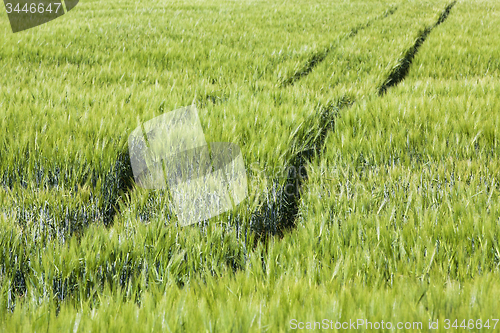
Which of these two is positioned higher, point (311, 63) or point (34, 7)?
point (34, 7)

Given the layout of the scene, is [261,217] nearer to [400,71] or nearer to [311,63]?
[311,63]

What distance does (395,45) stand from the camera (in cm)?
503

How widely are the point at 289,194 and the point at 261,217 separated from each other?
0.77ft

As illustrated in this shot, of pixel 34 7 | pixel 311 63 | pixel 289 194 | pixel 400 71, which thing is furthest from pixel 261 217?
pixel 34 7

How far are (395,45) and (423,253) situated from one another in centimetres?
481

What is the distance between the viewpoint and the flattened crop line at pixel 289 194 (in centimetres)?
136

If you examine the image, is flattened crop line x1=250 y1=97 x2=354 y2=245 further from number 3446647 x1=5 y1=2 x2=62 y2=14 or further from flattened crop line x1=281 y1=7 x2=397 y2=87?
number 3446647 x1=5 y1=2 x2=62 y2=14

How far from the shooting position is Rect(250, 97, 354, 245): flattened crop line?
1362 millimetres

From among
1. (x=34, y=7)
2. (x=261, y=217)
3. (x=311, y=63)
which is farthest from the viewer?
(x=34, y=7)

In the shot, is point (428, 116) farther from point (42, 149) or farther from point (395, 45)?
point (395, 45)

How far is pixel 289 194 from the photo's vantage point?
154 centimetres

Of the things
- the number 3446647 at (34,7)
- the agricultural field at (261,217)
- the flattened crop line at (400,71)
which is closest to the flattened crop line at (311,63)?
the agricultural field at (261,217)

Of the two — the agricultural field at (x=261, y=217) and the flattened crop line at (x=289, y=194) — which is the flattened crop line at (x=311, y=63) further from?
the flattened crop line at (x=289, y=194)

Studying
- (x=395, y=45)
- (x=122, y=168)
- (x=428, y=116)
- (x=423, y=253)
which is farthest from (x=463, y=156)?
(x=395, y=45)
